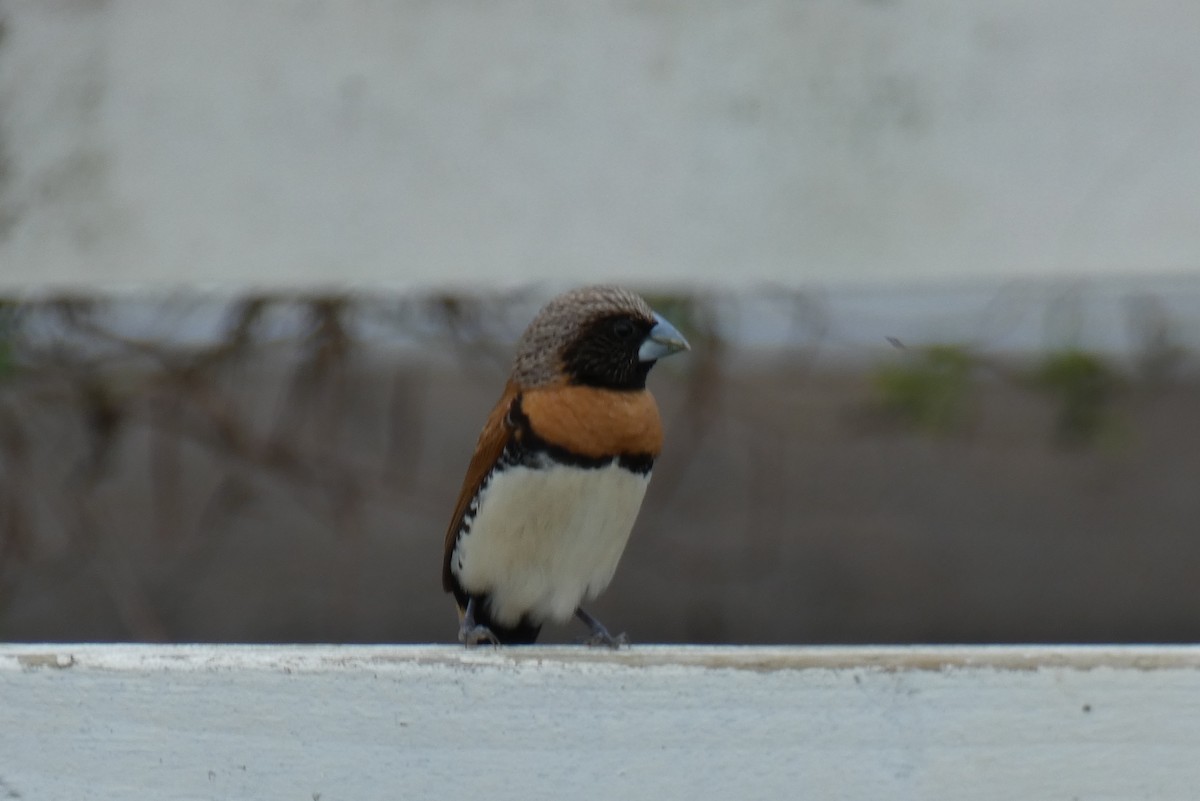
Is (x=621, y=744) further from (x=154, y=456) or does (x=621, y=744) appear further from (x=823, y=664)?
(x=154, y=456)

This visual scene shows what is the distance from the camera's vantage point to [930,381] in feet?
12.1

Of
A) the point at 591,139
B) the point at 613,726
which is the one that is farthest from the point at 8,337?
the point at 613,726

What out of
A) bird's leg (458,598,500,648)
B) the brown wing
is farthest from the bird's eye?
bird's leg (458,598,500,648)

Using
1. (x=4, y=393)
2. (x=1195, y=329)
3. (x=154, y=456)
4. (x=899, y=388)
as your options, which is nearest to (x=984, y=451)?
(x=1195, y=329)

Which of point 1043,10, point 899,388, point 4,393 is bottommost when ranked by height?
point 4,393

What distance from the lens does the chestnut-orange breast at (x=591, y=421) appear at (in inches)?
88.4

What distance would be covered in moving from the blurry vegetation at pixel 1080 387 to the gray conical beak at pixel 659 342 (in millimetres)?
1807

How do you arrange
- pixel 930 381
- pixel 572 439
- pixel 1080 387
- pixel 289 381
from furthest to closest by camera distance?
pixel 289 381 < pixel 1080 387 < pixel 930 381 < pixel 572 439

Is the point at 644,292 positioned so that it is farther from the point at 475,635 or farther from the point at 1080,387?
the point at 1080,387

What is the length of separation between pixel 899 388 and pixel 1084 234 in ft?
3.73

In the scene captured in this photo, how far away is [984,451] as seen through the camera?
534 cm

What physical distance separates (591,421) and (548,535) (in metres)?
0.20

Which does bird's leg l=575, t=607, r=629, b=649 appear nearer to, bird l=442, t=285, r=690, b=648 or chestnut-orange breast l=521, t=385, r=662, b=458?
bird l=442, t=285, r=690, b=648

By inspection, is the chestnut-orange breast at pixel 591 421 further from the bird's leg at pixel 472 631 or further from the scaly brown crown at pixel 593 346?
the bird's leg at pixel 472 631
